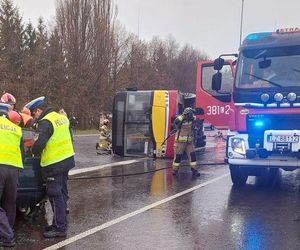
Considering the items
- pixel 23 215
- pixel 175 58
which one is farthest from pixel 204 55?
pixel 23 215

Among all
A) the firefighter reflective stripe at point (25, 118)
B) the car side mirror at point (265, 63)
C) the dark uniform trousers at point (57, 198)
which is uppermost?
the car side mirror at point (265, 63)

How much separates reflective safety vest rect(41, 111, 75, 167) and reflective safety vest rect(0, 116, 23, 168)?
399mm

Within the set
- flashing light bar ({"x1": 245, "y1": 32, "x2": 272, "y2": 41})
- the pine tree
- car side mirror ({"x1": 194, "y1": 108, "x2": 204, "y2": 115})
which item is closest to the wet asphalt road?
car side mirror ({"x1": 194, "y1": 108, "x2": 204, "y2": 115})

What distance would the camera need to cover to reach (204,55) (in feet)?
281

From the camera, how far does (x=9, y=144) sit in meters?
5.16

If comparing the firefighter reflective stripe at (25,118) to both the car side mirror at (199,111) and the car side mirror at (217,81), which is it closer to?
the car side mirror at (217,81)

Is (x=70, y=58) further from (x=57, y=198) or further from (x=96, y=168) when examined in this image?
(x=57, y=198)

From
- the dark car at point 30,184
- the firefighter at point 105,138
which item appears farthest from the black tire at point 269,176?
the firefighter at point 105,138

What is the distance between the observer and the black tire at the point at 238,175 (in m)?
9.11

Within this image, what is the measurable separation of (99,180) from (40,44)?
26.1 meters

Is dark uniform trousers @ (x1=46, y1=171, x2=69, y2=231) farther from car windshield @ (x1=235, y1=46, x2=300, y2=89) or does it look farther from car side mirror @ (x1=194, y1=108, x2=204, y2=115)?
car side mirror @ (x1=194, y1=108, x2=204, y2=115)

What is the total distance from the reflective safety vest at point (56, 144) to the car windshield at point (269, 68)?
3.79m

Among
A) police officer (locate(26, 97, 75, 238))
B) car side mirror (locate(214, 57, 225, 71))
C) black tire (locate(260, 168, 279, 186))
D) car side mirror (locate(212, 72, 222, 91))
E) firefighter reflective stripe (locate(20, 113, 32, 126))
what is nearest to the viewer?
police officer (locate(26, 97, 75, 238))

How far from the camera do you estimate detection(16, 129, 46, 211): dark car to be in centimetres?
593
